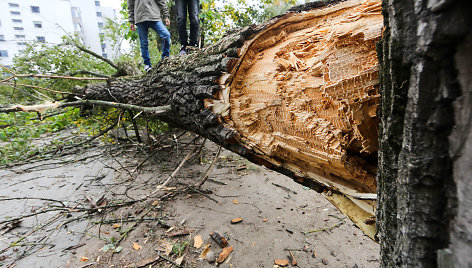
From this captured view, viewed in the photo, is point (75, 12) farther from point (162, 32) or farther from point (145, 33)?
point (162, 32)

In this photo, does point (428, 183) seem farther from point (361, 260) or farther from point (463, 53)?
point (361, 260)

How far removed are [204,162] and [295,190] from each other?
1518mm

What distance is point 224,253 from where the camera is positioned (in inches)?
67.8

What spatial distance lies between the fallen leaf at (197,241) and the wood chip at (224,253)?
210 millimetres

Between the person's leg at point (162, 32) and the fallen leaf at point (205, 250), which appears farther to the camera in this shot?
the person's leg at point (162, 32)

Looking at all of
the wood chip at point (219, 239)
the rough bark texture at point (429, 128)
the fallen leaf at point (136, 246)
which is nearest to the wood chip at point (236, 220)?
the wood chip at point (219, 239)

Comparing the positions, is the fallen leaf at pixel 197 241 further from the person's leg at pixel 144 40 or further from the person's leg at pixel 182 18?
the person's leg at pixel 182 18

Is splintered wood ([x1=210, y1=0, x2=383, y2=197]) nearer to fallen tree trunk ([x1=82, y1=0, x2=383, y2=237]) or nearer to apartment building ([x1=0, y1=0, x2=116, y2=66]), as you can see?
fallen tree trunk ([x1=82, y1=0, x2=383, y2=237])

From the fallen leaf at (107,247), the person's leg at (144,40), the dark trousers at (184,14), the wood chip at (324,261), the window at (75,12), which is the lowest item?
the wood chip at (324,261)

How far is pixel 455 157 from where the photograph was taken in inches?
15.5

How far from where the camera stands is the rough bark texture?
1.21 ft

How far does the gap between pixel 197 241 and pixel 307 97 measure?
1.58 meters

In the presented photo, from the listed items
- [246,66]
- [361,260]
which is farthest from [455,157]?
[361,260]

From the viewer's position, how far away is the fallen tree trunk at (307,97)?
2.73 feet
